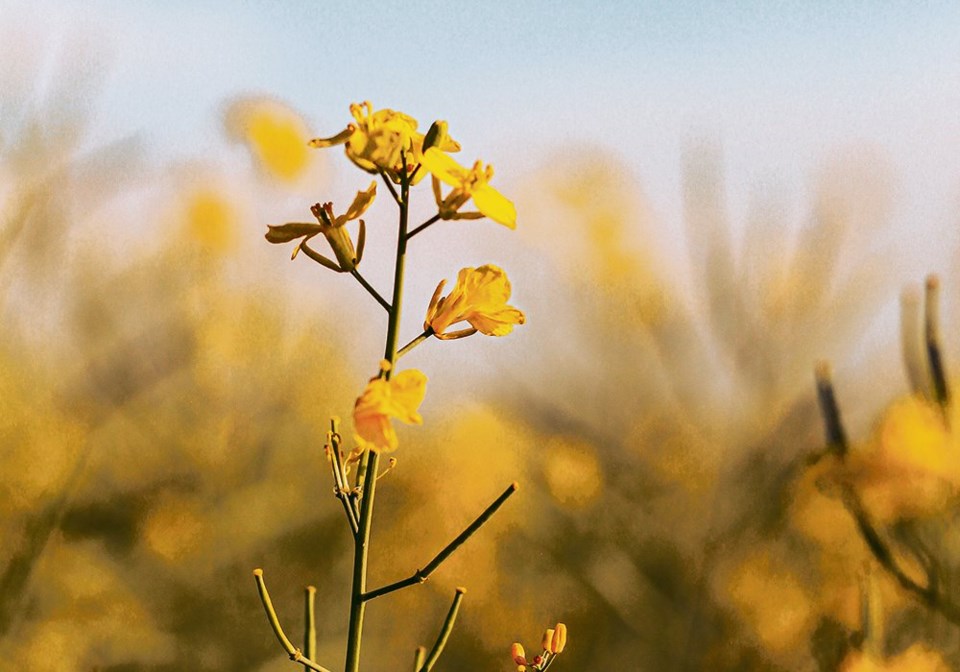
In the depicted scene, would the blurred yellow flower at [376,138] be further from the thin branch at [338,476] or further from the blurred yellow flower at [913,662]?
the blurred yellow flower at [913,662]

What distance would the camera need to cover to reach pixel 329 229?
1.49ft

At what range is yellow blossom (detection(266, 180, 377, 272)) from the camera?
17.9 inches

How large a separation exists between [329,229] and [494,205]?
82 millimetres

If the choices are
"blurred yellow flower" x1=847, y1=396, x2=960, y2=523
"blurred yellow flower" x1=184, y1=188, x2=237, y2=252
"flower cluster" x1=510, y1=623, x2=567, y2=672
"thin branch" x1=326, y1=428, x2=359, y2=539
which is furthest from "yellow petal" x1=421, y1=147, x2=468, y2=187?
"blurred yellow flower" x1=184, y1=188, x2=237, y2=252

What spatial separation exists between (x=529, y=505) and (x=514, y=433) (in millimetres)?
829

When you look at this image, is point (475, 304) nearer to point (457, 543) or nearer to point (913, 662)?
point (457, 543)

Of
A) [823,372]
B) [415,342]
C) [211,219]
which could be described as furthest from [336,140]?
[211,219]

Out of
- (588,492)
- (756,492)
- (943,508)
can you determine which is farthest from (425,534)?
(943,508)

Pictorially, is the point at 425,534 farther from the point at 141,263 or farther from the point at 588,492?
the point at 141,263

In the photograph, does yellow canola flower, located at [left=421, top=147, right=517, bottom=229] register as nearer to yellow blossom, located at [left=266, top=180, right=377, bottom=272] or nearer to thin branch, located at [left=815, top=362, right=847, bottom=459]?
yellow blossom, located at [left=266, top=180, right=377, bottom=272]

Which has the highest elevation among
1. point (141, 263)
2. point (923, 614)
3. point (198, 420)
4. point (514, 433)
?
point (141, 263)

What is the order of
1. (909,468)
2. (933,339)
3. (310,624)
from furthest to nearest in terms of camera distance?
(909,468) < (933,339) < (310,624)

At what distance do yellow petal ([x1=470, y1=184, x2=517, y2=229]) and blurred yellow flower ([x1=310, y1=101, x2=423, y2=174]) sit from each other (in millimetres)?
41

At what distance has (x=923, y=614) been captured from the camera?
4.10 feet
